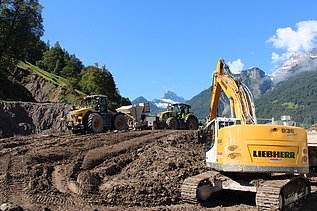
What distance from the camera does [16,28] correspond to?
3819 centimetres

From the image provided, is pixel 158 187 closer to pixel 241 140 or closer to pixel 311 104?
pixel 241 140

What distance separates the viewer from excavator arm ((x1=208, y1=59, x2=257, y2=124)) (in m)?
11.6

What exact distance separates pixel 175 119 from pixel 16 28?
18.9 meters

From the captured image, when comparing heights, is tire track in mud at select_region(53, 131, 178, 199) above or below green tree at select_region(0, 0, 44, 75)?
below

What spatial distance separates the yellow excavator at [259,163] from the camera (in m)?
9.43

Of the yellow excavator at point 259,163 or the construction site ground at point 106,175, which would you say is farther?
the construction site ground at point 106,175

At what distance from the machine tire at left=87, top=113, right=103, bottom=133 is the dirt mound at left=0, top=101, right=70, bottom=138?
19.8 ft

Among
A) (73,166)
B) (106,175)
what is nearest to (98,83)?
(73,166)

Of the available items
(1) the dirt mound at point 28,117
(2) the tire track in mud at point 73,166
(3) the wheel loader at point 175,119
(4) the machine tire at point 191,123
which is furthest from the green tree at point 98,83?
(2) the tire track in mud at point 73,166

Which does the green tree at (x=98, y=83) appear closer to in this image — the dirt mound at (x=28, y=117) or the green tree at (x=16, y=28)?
the green tree at (x=16, y=28)

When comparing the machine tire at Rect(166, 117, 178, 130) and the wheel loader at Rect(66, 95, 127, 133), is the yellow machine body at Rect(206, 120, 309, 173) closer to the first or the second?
the wheel loader at Rect(66, 95, 127, 133)

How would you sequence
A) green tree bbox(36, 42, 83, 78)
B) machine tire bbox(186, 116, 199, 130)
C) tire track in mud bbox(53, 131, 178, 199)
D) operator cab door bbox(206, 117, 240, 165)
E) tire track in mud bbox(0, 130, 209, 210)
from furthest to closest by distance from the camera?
1. green tree bbox(36, 42, 83, 78)
2. machine tire bbox(186, 116, 199, 130)
3. tire track in mud bbox(53, 131, 178, 199)
4. tire track in mud bbox(0, 130, 209, 210)
5. operator cab door bbox(206, 117, 240, 165)

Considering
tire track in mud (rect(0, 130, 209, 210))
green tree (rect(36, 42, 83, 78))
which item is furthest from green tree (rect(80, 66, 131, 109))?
tire track in mud (rect(0, 130, 209, 210))

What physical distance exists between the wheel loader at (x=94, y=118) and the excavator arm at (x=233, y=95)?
11.3 meters
